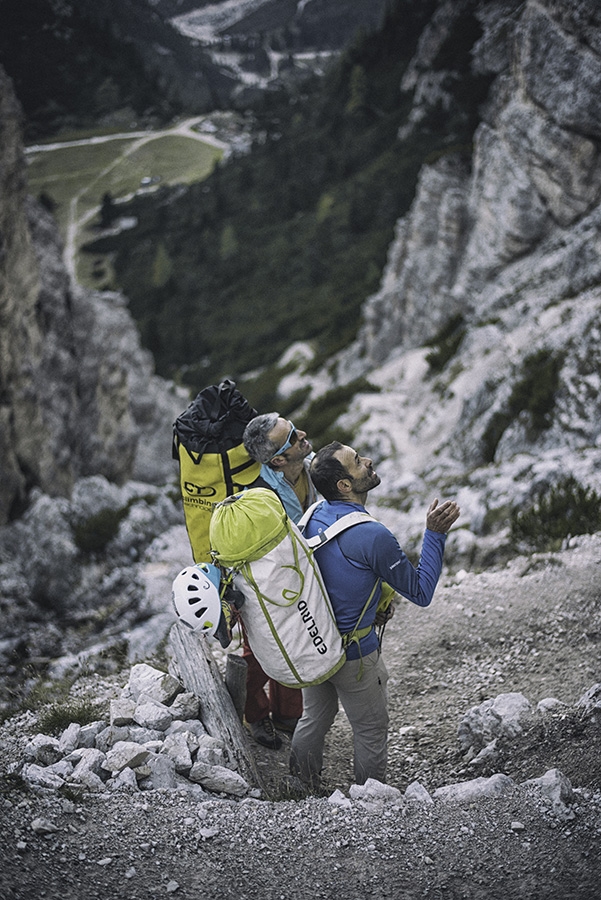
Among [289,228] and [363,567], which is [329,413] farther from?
[289,228]

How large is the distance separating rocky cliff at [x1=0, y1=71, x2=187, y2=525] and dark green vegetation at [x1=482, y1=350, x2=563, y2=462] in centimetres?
1316

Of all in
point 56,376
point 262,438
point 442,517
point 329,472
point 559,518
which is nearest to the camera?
point 442,517

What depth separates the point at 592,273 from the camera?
14.7m

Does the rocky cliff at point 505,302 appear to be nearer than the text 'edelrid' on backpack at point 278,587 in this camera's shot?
No

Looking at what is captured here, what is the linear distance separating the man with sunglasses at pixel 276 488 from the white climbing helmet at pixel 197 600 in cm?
86

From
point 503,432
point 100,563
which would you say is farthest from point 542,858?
point 100,563

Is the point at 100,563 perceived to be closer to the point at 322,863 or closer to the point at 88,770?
the point at 88,770

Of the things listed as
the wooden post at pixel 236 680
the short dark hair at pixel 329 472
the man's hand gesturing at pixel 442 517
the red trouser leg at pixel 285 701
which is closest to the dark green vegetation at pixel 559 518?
the red trouser leg at pixel 285 701

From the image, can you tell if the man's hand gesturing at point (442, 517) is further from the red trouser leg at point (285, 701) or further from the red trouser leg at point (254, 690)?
the red trouser leg at point (285, 701)

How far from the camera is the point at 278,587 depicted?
129 inches

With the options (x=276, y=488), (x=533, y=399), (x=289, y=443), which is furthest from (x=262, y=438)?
(x=533, y=399)

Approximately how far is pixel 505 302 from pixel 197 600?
17884mm

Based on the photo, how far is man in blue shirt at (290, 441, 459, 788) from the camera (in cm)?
338

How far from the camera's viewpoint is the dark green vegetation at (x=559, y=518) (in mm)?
7148
